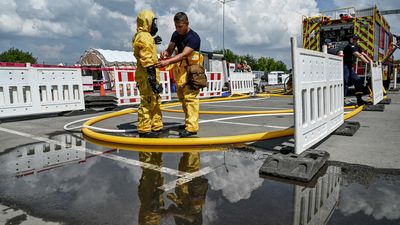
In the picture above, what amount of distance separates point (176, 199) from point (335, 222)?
117cm

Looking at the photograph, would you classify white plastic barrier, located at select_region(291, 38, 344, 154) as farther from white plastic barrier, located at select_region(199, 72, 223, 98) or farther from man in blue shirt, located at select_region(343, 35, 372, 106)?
white plastic barrier, located at select_region(199, 72, 223, 98)

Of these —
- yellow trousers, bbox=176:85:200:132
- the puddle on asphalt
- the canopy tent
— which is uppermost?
the canopy tent

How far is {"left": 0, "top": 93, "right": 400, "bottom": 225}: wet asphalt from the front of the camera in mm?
2170

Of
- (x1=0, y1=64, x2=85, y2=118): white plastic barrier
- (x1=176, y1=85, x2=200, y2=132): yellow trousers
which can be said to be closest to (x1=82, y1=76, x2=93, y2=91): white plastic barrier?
(x1=0, y1=64, x2=85, y2=118): white plastic barrier

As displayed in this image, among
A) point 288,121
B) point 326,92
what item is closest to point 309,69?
point 326,92

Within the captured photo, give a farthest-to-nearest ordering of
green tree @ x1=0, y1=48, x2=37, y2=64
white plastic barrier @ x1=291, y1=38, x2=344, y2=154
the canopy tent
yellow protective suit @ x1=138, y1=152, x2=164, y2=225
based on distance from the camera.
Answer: green tree @ x1=0, y1=48, x2=37, y2=64 → the canopy tent → white plastic barrier @ x1=291, y1=38, x2=344, y2=154 → yellow protective suit @ x1=138, y1=152, x2=164, y2=225

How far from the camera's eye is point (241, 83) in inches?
574

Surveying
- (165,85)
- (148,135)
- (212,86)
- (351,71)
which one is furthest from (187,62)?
(212,86)

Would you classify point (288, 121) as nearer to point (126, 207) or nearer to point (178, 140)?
point (178, 140)

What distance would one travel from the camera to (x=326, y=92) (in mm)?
4074

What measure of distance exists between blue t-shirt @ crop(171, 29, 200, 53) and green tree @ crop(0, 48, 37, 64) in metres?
70.8

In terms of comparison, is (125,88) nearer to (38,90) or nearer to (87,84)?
(38,90)

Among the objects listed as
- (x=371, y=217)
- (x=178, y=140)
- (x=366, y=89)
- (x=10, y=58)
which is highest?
(x=10, y=58)

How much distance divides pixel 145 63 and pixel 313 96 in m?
2.33
